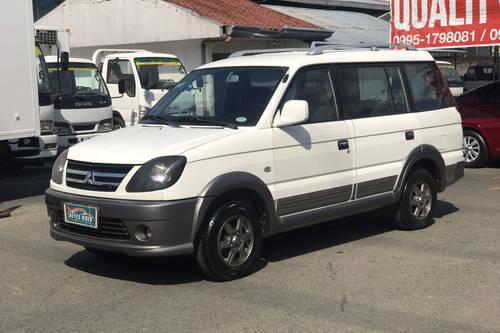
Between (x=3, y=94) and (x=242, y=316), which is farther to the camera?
(x=3, y=94)

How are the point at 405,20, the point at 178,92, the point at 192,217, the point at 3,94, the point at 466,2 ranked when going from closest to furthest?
the point at 192,217 < the point at 178,92 < the point at 3,94 < the point at 466,2 < the point at 405,20

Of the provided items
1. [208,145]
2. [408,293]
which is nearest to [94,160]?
[208,145]

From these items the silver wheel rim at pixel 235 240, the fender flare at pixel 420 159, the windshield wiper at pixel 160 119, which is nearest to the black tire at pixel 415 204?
the fender flare at pixel 420 159

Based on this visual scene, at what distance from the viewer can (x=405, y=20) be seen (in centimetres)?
1362

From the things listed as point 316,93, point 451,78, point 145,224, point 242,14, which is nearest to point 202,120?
point 316,93

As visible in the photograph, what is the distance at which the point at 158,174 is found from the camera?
5172 millimetres

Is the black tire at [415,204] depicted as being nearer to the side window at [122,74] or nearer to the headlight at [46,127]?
the headlight at [46,127]

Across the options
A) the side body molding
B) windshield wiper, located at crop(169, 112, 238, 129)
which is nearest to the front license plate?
the side body molding

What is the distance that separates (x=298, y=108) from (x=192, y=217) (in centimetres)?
131

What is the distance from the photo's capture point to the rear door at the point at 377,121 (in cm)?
659

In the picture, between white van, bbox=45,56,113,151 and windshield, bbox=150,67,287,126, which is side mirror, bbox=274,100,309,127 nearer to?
windshield, bbox=150,67,287,126

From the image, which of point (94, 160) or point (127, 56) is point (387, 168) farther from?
point (127, 56)

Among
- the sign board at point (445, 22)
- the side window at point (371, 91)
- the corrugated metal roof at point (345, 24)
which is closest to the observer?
the side window at point (371, 91)

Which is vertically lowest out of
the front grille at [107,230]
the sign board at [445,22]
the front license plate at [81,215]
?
the front grille at [107,230]
